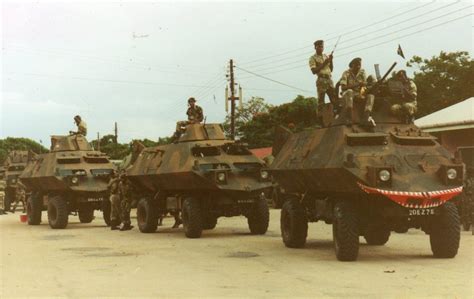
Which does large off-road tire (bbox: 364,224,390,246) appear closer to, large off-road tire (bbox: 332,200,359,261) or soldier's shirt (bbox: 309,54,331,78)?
large off-road tire (bbox: 332,200,359,261)

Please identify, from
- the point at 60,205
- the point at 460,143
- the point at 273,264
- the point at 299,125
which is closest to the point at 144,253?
the point at 273,264

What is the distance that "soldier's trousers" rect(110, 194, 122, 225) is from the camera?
2133 cm

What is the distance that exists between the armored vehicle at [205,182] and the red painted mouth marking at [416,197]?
607cm

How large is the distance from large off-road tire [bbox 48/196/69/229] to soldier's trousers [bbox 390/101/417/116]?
40.1 feet

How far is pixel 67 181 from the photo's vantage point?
2208cm

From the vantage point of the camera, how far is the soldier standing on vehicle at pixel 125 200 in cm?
2116

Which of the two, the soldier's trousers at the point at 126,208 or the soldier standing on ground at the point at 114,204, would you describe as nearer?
the soldier's trousers at the point at 126,208

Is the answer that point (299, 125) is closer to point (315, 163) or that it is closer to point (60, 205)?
point (60, 205)

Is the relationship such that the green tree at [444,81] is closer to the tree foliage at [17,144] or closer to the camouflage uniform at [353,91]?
the camouflage uniform at [353,91]

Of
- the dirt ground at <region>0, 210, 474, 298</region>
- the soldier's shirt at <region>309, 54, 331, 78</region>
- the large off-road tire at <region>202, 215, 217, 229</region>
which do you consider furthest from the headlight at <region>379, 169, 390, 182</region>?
the large off-road tire at <region>202, 215, 217, 229</region>

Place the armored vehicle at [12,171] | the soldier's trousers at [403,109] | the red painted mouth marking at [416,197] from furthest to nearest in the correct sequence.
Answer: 1. the armored vehicle at [12,171]
2. the soldier's trousers at [403,109]
3. the red painted mouth marking at [416,197]

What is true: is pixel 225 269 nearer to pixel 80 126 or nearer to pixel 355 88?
pixel 355 88

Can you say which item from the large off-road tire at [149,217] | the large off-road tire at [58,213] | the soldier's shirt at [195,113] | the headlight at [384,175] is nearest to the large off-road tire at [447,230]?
the headlight at [384,175]

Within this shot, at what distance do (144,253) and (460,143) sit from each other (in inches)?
586
